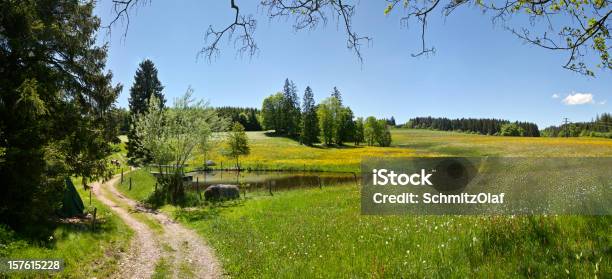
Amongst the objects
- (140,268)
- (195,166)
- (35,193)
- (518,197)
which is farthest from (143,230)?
(195,166)

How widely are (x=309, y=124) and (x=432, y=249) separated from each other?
337 feet

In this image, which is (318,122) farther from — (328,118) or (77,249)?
(77,249)

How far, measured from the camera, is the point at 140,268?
12.4m

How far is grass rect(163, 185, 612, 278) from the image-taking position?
19.1ft

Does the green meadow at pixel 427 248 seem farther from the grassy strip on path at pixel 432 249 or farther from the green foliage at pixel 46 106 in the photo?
the green foliage at pixel 46 106

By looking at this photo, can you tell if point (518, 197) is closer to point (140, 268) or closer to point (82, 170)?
point (140, 268)

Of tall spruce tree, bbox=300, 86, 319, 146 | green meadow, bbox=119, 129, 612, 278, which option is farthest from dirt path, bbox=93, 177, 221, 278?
tall spruce tree, bbox=300, 86, 319, 146

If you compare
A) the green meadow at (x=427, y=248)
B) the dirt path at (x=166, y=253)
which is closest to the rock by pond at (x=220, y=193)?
the dirt path at (x=166, y=253)

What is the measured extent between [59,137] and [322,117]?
96.8m

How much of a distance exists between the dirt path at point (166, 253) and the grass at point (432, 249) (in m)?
0.93

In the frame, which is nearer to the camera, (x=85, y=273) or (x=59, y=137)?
(x=85, y=273)

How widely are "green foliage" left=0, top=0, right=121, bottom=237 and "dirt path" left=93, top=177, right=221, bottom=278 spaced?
3482 millimetres

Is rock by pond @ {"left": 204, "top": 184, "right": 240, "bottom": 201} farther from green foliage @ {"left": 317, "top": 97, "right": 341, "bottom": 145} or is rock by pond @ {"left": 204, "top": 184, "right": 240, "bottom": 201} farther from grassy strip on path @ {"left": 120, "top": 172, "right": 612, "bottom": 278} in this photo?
green foliage @ {"left": 317, "top": 97, "right": 341, "bottom": 145}

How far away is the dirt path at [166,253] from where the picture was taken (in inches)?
468
